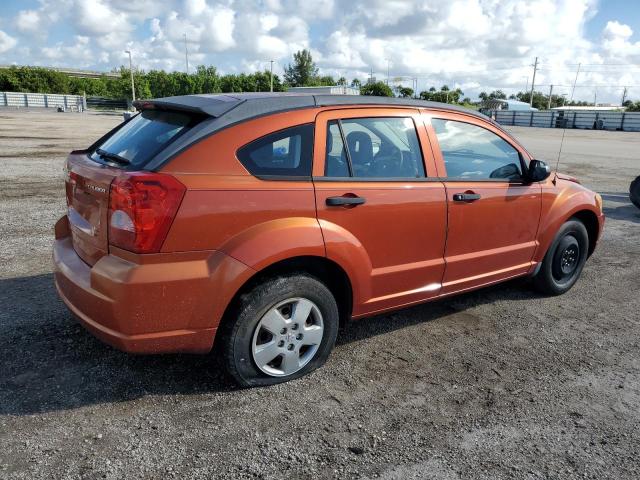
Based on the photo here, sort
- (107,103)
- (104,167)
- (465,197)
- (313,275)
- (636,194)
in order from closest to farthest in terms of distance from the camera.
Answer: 1. (104,167)
2. (313,275)
3. (465,197)
4. (636,194)
5. (107,103)

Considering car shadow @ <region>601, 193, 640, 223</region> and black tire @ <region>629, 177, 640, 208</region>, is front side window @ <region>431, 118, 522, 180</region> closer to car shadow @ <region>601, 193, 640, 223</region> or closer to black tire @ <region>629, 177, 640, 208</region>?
car shadow @ <region>601, 193, 640, 223</region>

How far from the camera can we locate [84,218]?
10.2 feet

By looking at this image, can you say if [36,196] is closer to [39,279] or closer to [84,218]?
[39,279]

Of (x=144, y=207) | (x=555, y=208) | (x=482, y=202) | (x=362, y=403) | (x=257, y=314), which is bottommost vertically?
(x=362, y=403)

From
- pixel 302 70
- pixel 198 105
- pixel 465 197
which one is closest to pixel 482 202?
pixel 465 197

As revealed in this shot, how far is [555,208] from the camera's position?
184 inches

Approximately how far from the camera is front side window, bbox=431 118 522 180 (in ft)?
12.9

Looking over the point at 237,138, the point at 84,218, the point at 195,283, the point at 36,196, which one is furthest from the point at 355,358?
the point at 36,196

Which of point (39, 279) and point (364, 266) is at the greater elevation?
point (364, 266)

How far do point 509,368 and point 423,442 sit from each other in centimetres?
113

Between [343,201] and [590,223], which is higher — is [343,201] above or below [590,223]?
above

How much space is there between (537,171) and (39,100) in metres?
79.4

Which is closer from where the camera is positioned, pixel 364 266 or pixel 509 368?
pixel 364 266

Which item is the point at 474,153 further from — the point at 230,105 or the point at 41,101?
the point at 41,101
